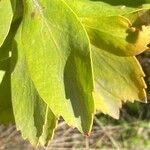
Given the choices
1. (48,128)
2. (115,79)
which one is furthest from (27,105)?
(115,79)

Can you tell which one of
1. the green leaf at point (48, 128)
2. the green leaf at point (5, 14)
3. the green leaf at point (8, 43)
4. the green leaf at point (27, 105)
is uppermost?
the green leaf at point (5, 14)

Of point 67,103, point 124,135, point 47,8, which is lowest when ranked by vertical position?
point 124,135

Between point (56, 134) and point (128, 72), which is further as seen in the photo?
point (56, 134)

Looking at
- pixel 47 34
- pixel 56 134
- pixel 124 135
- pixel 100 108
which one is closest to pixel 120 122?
pixel 124 135

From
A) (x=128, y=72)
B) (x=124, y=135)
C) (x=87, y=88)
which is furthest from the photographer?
(x=124, y=135)

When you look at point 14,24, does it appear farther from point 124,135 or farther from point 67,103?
point 124,135

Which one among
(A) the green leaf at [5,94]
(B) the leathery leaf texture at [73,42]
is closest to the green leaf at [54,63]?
(B) the leathery leaf texture at [73,42]

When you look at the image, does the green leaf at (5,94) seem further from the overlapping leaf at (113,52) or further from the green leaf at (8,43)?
the overlapping leaf at (113,52)

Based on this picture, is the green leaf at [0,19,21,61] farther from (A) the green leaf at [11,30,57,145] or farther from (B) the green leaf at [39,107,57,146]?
(B) the green leaf at [39,107,57,146]
